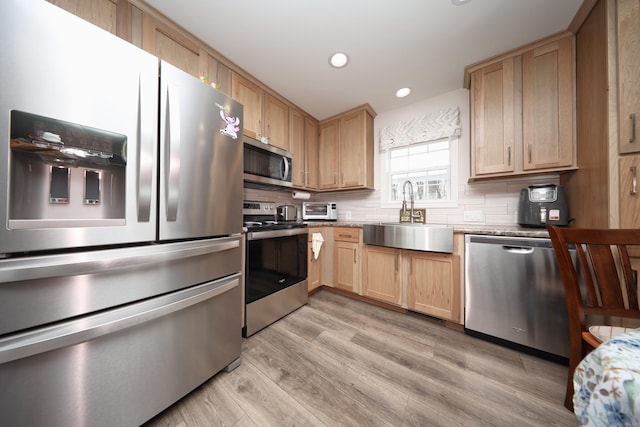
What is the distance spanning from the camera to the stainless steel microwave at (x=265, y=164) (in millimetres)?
1921

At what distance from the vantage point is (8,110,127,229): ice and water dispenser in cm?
68

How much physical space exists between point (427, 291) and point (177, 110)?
7.66 feet

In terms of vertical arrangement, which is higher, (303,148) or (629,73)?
(303,148)

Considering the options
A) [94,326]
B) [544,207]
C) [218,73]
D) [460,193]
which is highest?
[218,73]

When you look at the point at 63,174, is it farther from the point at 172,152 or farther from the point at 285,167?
the point at 285,167

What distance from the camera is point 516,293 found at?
1516 mm

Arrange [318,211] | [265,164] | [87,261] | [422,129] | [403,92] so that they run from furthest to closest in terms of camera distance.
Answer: [318,211] → [422,129] → [403,92] → [265,164] → [87,261]

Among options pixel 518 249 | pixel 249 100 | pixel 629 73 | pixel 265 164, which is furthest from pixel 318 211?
pixel 629 73

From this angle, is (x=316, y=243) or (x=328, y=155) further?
(x=328, y=155)

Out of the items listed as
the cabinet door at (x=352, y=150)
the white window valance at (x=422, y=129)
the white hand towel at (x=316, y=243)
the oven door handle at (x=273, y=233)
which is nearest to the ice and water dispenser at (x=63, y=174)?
the oven door handle at (x=273, y=233)

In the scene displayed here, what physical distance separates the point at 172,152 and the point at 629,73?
8.27 ft

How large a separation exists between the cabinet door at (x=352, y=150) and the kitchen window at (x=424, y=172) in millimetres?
381

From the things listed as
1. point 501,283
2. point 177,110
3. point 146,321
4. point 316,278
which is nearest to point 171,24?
point 177,110

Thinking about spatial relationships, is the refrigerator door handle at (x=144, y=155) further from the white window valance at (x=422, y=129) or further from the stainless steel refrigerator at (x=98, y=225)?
the white window valance at (x=422, y=129)
